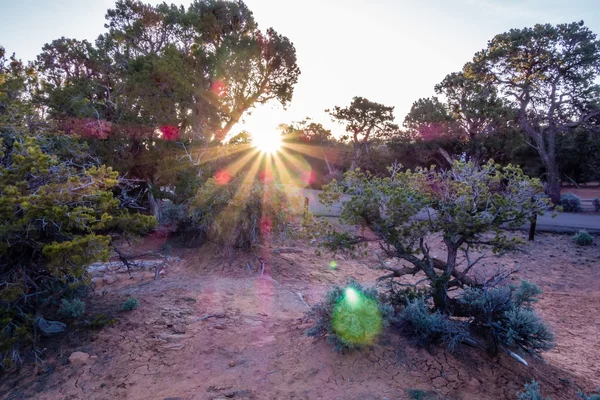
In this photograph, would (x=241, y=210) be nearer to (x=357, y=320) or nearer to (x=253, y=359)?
(x=253, y=359)

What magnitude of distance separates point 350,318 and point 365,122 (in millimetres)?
32288

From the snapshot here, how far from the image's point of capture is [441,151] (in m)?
26.2

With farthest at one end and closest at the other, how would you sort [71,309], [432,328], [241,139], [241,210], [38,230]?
[241,139] < [241,210] < [71,309] < [38,230] < [432,328]

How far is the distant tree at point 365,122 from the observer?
3409 centimetres

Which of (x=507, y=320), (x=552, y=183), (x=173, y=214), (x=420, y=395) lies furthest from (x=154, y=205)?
(x=552, y=183)

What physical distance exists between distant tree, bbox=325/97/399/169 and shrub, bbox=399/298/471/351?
29720 millimetres

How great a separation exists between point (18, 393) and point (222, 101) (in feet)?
47.7

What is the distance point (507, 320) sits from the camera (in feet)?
13.2

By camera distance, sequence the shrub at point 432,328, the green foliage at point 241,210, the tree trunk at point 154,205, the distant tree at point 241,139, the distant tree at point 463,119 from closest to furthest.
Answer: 1. the shrub at point 432,328
2. the green foliage at point 241,210
3. the tree trunk at point 154,205
4. the distant tree at point 241,139
5. the distant tree at point 463,119

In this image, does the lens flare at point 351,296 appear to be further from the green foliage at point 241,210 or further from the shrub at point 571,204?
the shrub at point 571,204

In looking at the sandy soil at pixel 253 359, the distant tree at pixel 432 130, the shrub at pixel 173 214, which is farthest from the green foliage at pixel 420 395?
the distant tree at pixel 432 130

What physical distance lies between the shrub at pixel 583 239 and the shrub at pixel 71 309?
1259 centimetres

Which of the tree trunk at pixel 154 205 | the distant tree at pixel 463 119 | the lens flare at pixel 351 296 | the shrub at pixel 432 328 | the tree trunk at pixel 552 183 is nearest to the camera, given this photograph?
the shrub at pixel 432 328

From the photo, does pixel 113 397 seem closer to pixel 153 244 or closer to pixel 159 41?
pixel 153 244
